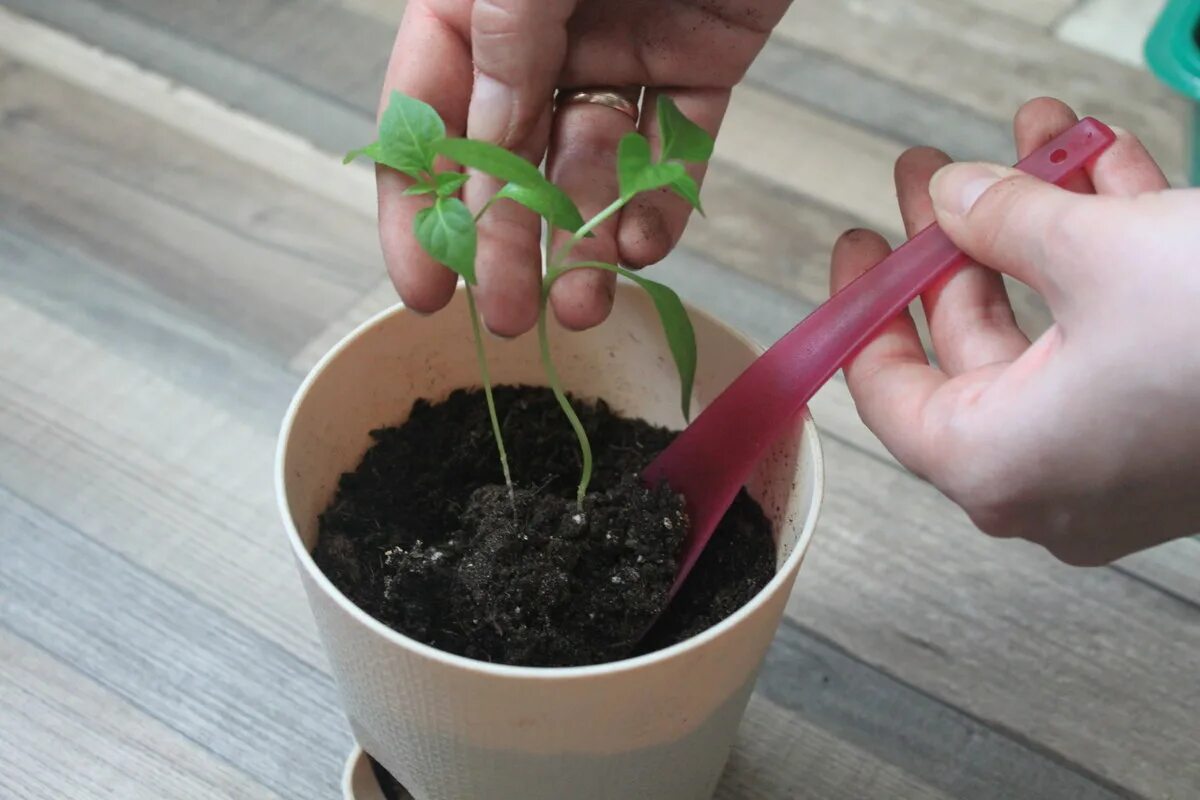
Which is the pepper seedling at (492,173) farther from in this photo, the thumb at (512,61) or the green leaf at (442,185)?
the thumb at (512,61)

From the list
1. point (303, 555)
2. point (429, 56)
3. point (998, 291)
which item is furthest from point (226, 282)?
point (998, 291)

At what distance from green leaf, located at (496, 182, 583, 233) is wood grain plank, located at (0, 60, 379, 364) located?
0.55 m

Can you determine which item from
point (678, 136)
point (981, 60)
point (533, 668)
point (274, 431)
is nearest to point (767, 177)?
point (981, 60)

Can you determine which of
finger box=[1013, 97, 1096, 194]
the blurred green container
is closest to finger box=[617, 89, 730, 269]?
finger box=[1013, 97, 1096, 194]

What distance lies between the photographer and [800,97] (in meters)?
1.30

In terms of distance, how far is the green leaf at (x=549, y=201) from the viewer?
55cm

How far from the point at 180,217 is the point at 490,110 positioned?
0.56 meters

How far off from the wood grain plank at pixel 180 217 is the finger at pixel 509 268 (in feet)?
1.47

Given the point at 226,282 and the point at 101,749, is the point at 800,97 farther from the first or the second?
the point at 101,749

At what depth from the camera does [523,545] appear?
64 cm

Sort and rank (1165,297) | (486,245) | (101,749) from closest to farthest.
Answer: (1165,297), (486,245), (101,749)

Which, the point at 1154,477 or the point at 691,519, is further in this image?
the point at 691,519

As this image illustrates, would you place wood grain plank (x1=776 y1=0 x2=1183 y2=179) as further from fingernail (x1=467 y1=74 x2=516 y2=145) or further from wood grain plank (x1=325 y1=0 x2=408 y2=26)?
fingernail (x1=467 y1=74 x2=516 y2=145)

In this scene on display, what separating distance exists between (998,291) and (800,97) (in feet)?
2.13
